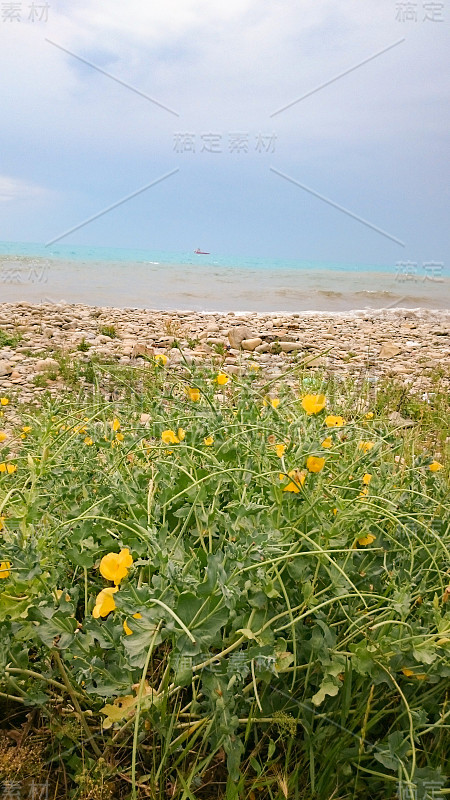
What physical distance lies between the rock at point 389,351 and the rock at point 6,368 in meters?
3.99

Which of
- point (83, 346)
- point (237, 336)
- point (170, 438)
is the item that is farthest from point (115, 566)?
point (237, 336)

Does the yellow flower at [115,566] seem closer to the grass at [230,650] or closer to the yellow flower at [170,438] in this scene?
the grass at [230,650]

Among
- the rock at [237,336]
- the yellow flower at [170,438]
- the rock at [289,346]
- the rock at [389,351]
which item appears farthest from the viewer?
the rock at [389,351]

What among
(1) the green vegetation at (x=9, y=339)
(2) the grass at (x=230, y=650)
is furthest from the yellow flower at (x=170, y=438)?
(1) the green vegetation at (x=9, y=339)

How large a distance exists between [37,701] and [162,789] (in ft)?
1.04

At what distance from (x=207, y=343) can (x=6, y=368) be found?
6.56ft

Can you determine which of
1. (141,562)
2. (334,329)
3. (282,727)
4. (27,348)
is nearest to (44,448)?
(141,562)

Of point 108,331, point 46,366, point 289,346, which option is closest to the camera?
point 46,366

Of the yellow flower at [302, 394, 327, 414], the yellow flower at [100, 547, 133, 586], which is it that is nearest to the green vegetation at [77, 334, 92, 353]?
the yellow flower at [302, 394, 327, 414]

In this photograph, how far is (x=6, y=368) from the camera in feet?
20.0

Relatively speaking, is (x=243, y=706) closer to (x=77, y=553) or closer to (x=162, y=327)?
(x=77, y=553)

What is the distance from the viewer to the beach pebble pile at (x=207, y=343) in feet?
19.6

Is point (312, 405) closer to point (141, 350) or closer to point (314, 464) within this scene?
point (314, 464)

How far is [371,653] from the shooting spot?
50.6 inches
